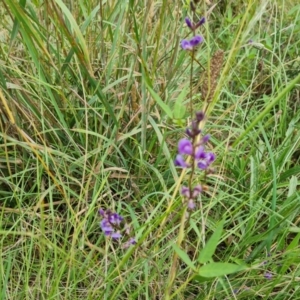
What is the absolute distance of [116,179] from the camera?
135 centimetres

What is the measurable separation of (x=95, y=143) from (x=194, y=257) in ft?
1.33

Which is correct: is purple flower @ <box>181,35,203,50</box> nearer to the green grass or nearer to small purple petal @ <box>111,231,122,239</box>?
the green grass

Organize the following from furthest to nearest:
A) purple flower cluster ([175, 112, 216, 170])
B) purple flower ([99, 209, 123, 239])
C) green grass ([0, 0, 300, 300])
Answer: green grass ([0, 0, 300, 300]) < purple flower ([99, 209, 123, 239]) < purple flower cluster ([175, 112, 216, 170])

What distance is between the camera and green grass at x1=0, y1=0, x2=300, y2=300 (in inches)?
43.7

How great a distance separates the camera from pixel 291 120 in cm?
159

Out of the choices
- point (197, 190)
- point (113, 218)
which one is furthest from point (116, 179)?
point (197, 190)

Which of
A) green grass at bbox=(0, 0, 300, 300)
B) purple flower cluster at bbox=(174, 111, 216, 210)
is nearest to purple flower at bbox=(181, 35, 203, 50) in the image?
purple flower cluster at bbox=(174, 111, 216, 210)

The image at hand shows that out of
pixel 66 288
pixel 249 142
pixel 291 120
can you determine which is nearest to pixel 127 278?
pixel 66 288

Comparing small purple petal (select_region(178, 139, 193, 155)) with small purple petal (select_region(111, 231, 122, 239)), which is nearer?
small purple petal (select_region(178, 139, 193, 155))

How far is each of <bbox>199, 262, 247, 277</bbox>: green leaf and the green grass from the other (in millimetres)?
285

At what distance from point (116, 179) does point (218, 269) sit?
2.07 feet

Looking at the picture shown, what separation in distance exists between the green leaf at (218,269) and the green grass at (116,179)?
0.28 metres

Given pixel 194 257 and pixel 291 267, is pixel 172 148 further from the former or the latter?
pixel 291 267

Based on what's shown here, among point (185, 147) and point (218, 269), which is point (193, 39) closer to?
point (185, 147)
